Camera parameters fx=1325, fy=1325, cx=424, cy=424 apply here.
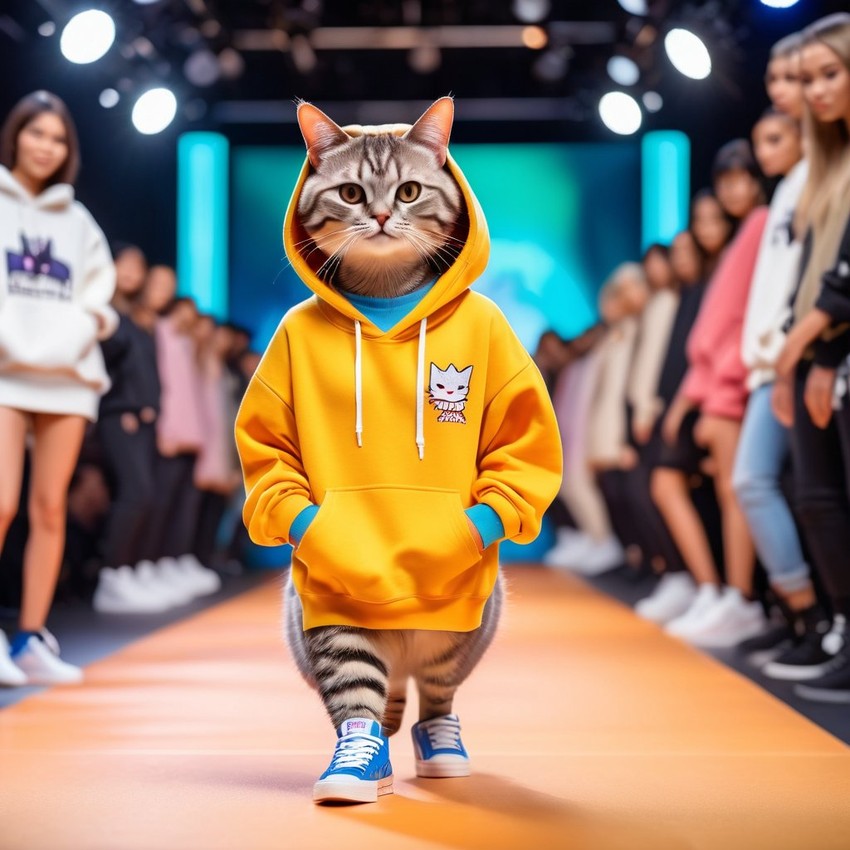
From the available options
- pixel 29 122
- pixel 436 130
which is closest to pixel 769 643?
pixel 436 130

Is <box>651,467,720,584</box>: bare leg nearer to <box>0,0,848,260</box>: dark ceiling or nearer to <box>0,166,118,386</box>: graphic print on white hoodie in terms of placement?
<box>0,166,118,386</box>: graphic print on white hoodie

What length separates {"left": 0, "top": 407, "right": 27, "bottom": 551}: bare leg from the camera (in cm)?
316

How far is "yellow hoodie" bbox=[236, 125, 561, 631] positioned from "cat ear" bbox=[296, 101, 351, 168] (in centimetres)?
8

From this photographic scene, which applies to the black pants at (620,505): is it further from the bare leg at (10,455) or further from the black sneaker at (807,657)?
the bare leg at (10,455)

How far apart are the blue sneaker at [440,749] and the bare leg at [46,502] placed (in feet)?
4.90

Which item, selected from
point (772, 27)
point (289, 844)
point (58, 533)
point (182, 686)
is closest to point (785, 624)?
point (182, 686)

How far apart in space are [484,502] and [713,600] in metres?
2.63

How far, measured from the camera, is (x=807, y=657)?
3432 millimetres

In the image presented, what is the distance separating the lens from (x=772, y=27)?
6836 mm

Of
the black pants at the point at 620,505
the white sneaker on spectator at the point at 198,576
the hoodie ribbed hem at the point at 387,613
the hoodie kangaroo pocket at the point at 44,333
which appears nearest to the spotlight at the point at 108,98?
the white sneaker on spectator at the point at 198,576

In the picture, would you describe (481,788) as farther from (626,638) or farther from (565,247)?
(565,247)

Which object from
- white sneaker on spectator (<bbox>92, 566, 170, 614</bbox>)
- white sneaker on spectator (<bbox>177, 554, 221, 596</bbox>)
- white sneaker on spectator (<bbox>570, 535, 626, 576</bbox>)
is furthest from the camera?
white sneaker on spectator (<bbox>570, 535, 626, 576</bbox>)

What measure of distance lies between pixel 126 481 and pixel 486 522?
341 centimetres

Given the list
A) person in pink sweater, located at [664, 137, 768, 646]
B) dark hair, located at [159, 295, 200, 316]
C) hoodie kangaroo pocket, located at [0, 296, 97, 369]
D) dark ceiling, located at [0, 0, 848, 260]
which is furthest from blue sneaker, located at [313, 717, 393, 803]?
dark ceiling, located at [0, 0, 848, 260]
